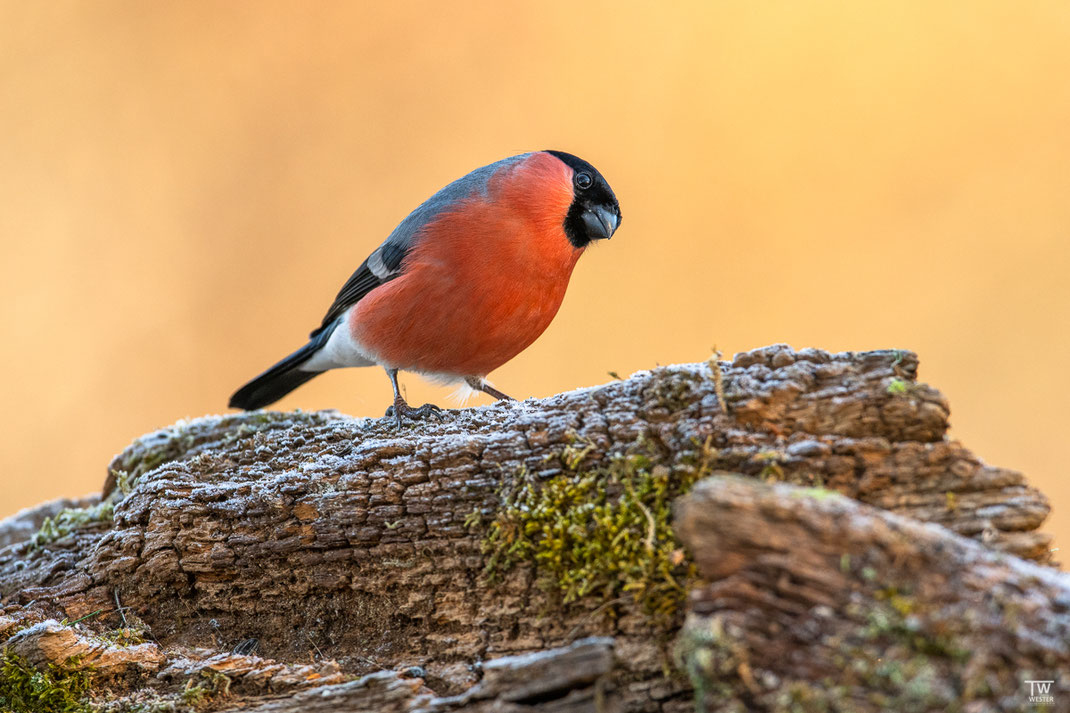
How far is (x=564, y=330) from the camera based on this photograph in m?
6.90

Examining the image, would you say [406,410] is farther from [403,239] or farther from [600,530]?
[600,530]

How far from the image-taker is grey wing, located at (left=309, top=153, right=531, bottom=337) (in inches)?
153

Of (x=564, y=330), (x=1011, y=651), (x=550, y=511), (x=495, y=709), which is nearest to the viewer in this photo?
(x=1011, y=651)

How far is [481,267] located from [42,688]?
7.16 ft

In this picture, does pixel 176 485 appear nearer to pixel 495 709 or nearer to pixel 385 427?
pixel 385 427

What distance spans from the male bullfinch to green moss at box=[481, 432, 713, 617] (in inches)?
50.5

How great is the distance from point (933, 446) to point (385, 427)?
186 cm

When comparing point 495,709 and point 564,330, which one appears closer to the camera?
point 495,709

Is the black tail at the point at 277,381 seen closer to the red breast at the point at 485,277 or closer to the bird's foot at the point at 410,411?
the red breast at the point at 485,277

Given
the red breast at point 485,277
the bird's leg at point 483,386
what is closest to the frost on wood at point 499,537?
the red breast at point 485,277

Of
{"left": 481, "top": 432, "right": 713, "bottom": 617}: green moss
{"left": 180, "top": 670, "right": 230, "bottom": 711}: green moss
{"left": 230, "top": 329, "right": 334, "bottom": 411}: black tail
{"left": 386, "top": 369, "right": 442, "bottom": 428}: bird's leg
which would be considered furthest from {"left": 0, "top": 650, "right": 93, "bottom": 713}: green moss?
{"left": 230, "top": 329, "right": 334, "bottom": 411}: black tail

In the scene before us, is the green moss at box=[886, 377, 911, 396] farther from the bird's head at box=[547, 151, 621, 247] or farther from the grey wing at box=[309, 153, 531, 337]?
the grey wing at box=[309, 153, 531, 337]

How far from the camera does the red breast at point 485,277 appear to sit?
142 inches

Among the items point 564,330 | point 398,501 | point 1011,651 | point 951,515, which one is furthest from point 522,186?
point 564,330
